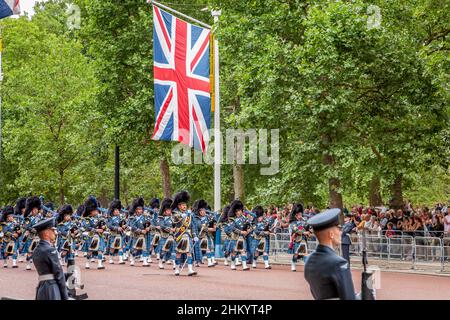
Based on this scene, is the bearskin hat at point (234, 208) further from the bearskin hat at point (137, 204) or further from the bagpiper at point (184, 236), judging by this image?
the bearskin hat at point (137, 204)

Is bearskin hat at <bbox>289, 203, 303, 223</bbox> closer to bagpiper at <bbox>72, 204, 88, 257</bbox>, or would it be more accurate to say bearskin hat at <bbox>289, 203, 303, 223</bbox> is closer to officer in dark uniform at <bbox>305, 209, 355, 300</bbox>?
bagpiper at <bbox>72, 204, 88, 257</bbox>

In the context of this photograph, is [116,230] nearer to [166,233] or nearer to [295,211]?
[166,233]

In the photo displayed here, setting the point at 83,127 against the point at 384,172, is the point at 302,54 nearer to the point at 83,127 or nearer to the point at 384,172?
the point at 384,172

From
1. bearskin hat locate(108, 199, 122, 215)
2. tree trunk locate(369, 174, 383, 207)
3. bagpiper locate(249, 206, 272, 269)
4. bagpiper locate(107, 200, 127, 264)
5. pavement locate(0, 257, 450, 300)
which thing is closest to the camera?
pavement locate(0, 257, 450, 300)

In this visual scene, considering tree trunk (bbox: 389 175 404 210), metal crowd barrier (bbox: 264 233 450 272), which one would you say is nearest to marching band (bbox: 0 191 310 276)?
metal crowd barrier (bbox: 264 233 450 272)

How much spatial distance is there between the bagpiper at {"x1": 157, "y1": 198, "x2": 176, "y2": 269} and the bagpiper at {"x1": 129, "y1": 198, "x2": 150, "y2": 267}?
1191 mm

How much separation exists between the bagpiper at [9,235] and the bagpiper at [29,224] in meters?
0.32

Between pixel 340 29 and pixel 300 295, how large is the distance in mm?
9978

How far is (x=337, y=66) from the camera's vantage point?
28016 millimetres

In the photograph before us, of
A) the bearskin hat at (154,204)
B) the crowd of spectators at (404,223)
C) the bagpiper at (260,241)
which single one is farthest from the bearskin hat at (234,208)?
the bearskin hat at (154,204)

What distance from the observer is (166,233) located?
2831cm

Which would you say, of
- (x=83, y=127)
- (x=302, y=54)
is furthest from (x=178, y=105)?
(x=83, y=127)

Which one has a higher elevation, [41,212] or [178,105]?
[178,105]

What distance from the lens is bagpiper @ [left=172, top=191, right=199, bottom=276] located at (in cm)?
2508
